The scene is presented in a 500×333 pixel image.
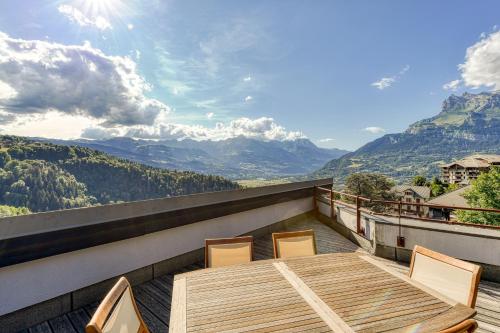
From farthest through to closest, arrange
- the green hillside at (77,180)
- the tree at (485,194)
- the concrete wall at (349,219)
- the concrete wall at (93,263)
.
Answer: the green hillside at (77,180) → the tree at (485,194) → the concrete wall at (349,219) → the concrete wall at (93,263)

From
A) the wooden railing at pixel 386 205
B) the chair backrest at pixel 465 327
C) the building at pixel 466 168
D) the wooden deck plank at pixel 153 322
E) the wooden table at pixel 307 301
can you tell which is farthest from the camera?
the building at pixel 466 168

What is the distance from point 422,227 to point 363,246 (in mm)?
1388

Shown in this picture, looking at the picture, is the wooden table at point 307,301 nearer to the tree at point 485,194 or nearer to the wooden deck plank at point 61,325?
the wooden deck plank at point 61,325

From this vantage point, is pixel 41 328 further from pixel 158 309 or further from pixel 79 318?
pixel 158 309

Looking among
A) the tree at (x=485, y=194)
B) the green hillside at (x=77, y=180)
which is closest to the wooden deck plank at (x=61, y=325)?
the tree at (x=485, y=194)

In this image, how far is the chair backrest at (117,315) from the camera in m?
1.24

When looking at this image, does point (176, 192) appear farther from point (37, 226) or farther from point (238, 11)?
point (37, 226)

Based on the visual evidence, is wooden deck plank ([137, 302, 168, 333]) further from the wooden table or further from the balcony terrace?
the wooden table

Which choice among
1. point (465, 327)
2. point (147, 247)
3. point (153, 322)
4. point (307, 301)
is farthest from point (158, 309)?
point (465, 327)

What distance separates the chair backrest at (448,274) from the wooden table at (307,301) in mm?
334

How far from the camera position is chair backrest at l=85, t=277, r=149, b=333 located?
1.24 m

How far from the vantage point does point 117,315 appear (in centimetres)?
146

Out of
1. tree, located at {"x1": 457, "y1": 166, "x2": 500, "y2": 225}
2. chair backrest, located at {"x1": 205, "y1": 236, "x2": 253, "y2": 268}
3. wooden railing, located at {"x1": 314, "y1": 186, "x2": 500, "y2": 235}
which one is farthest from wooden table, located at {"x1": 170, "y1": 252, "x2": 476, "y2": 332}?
tree, located at {"x1": 457, "y1": 166, "x2": 500, "y2": 225}

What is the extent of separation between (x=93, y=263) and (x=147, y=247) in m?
0.76
